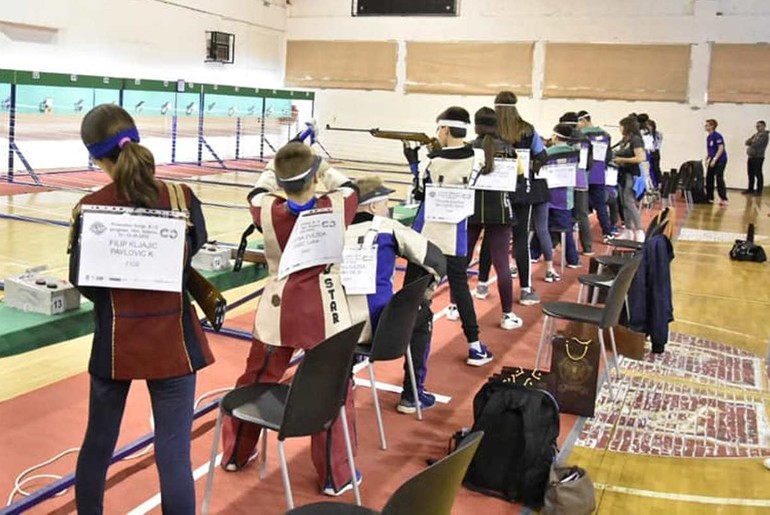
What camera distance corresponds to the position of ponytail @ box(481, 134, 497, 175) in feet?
14.7

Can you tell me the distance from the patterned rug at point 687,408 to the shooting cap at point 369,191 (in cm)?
142

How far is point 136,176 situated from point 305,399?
79 cm

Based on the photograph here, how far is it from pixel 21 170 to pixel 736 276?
9.12 meters

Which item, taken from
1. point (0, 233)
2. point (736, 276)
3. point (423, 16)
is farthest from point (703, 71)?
point (0, 233)

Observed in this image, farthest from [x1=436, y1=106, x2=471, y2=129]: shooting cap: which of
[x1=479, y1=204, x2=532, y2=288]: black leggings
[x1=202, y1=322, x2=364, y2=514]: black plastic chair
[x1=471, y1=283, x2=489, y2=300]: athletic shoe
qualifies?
[x1=471, y1=283, x2=489, y2=300]: athletic shoe

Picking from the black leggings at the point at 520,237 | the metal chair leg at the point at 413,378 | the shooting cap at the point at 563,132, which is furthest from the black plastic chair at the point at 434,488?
the shooting cap at the point at 563,132

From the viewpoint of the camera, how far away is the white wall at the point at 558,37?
50.4 ft

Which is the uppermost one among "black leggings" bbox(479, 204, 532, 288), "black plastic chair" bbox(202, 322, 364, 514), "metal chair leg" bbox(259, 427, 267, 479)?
"black leggings" bbox(479, 204, 532, 288)

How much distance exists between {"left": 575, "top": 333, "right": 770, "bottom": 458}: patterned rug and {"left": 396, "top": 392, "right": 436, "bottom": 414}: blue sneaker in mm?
704

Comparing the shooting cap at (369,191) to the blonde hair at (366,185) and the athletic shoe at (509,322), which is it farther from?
the athletic shoe at (509,322)

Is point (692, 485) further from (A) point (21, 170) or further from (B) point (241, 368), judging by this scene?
(A) point (21, 170)

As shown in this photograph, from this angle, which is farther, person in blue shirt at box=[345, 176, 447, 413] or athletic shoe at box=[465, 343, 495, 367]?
athletic shoe at box=[465, 343, 495, 367]

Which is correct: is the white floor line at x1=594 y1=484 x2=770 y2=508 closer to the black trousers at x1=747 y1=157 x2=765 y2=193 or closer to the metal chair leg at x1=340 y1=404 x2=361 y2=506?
the metal chair leg at x1=340 y1=404 x2=361 y2=506

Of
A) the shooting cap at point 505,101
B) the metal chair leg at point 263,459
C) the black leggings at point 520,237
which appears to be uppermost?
the shooting cap at point 505,101
